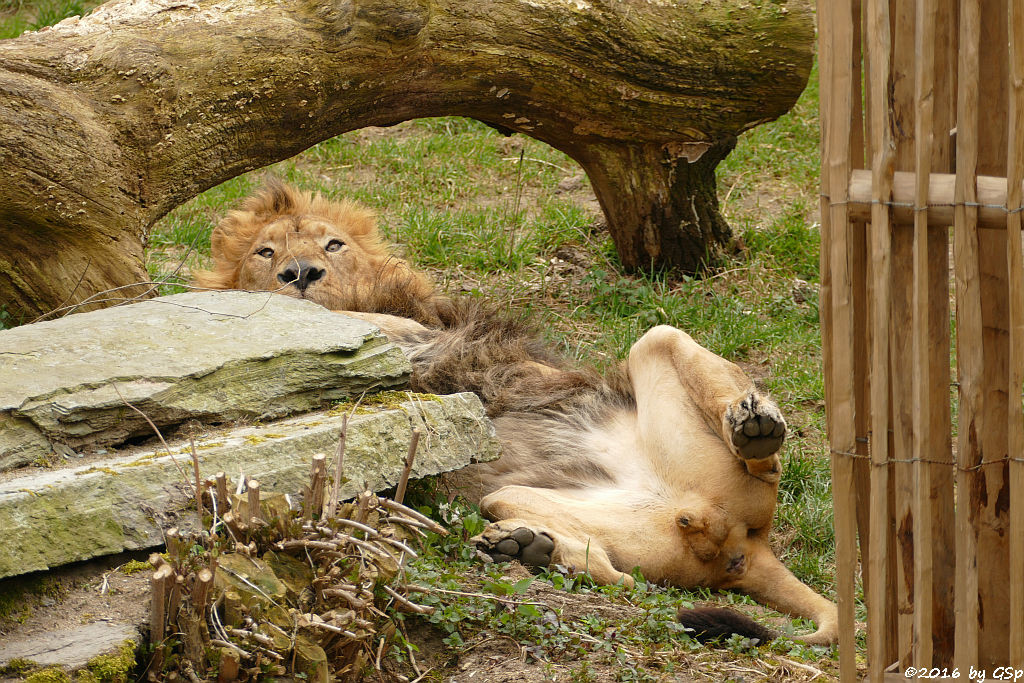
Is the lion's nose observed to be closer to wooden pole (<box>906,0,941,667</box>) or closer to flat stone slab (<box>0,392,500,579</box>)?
flat stone slab (<box>0,392,500,579</box>)

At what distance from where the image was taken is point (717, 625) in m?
3.60

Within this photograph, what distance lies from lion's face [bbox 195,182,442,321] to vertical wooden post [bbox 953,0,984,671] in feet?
11.4

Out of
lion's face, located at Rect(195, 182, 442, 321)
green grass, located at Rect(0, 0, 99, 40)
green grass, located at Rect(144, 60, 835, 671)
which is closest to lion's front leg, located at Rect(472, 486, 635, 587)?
green grass, located at Rect(144, 60, 835, 671)

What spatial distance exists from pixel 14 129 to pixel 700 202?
13.4 feet

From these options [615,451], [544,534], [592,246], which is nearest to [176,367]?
[544,534]

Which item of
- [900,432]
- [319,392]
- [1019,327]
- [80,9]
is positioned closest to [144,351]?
[319,392]

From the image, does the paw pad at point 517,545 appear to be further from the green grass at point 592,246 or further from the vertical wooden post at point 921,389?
the vertical wooden post at point 921,389

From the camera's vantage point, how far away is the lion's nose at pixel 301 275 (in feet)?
19.1

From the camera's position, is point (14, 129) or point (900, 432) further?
point (14, 129)

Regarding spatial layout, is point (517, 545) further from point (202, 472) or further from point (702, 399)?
point (202, 472)

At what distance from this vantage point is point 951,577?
2807 millimetres

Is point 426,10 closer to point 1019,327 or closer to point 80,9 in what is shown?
point 1019,327

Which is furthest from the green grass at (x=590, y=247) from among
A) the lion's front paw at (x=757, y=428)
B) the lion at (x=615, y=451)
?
the lion's front paw at (x=757, y=428)

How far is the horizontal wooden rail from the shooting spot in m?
2.56
